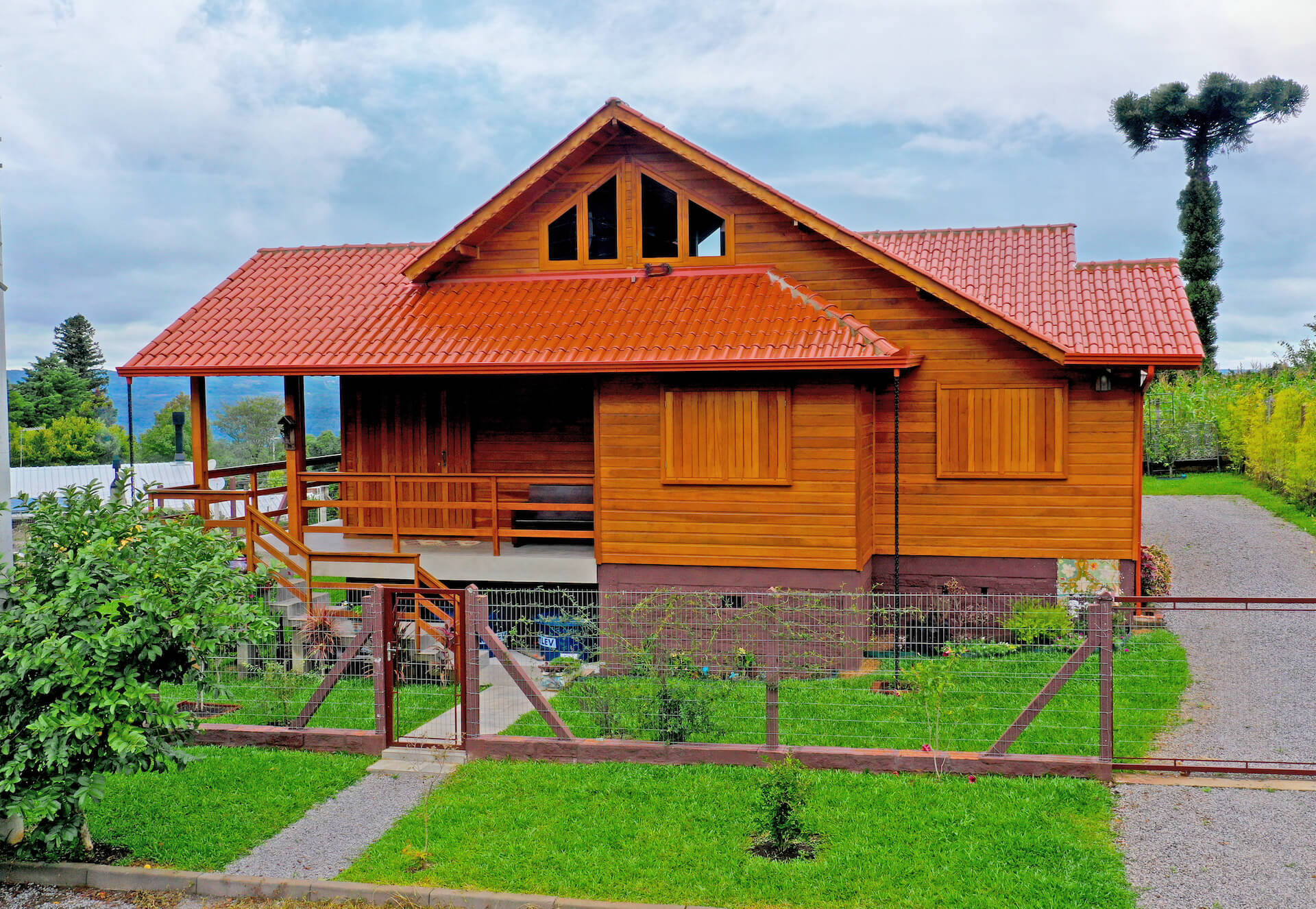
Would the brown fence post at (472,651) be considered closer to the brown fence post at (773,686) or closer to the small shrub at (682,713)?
the small shrub at (682,713)

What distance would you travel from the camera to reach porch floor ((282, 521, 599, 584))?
13.9 m

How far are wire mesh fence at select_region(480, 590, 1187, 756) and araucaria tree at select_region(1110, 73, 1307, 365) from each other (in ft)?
117

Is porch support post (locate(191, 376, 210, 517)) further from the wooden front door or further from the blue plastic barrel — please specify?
the blue plastic barrel

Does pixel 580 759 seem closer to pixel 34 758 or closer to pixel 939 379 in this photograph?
pixel 34 758

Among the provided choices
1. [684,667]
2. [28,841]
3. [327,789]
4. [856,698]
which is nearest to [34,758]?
[28,841]

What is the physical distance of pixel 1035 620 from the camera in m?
13.4

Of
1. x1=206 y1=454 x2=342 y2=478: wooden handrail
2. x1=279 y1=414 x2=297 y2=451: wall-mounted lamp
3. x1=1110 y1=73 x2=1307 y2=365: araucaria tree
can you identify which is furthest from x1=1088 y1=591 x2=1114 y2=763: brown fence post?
x1=1110 y1=73 x2=1307 y2=365: araucaria tree

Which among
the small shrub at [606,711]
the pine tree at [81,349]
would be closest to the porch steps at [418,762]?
the small shrub at [606,711]

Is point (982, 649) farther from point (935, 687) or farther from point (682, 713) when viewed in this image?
point (682, 713)

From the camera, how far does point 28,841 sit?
7484mm

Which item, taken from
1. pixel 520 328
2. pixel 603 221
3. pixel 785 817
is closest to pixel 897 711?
pixel 785 817

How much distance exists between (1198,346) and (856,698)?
6.63 m

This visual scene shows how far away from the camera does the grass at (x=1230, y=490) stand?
923 inches

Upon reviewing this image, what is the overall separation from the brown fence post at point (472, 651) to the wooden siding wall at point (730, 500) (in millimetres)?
4420
